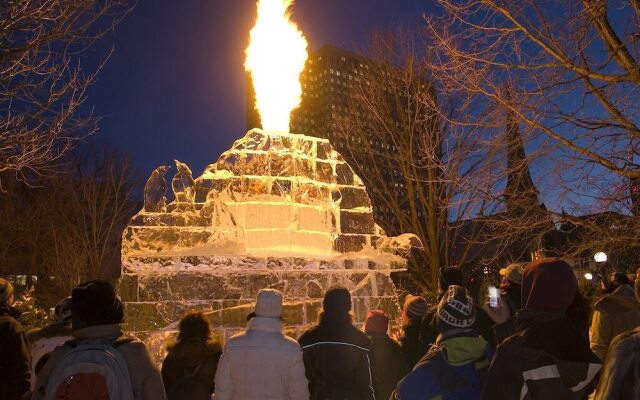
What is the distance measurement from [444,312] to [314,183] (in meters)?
4.49

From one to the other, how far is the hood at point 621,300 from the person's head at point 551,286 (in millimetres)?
3380

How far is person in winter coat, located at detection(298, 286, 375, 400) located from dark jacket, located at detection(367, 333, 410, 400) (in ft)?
1.63

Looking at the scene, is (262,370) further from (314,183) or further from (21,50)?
(21,50)

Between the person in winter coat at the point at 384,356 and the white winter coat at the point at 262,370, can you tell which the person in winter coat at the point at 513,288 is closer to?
the person in winter coat at the point at 384,356

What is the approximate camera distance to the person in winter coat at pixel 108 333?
11.4 feet

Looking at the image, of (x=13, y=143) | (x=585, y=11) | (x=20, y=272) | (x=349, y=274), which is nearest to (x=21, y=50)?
(x=13, y=143)

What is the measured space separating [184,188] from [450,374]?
497cm

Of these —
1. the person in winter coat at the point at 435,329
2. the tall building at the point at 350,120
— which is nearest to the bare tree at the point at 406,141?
the tall building at the point at 350,120

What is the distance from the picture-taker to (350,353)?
440cm

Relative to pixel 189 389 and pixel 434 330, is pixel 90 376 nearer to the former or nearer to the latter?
pixel 189 389

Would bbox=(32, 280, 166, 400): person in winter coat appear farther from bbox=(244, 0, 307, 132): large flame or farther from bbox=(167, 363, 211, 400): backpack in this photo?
bbox=(244, 0, 307, 132): large flame

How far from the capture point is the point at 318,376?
14.4 ft

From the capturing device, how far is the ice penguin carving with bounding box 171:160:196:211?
7462 millimetres

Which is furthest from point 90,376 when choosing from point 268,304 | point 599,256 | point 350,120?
point 350,120
